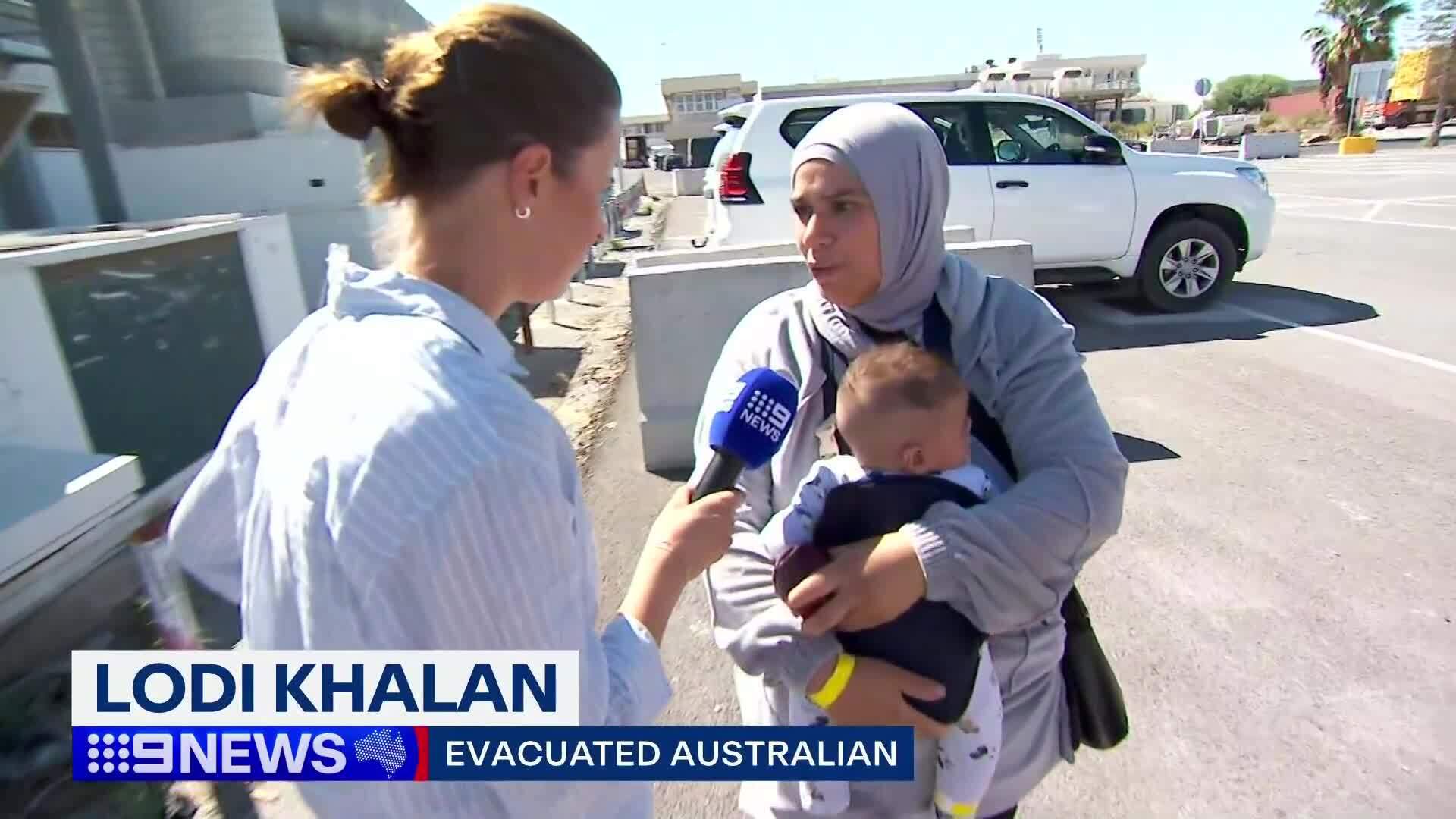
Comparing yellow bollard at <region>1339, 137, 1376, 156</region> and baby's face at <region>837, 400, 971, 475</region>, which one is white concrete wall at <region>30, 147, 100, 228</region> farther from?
yellow bollard at <region>1339, 137, 1376, 156</region>

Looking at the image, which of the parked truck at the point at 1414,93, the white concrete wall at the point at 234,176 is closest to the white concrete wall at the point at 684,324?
the white concrete wall at the point at 234,176

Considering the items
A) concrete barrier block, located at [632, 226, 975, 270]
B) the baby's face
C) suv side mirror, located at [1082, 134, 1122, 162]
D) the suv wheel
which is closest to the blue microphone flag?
the baby's face

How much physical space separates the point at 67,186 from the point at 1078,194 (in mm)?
10045

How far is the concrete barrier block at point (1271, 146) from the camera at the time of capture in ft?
111

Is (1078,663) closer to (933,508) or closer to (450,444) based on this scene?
(933,508)

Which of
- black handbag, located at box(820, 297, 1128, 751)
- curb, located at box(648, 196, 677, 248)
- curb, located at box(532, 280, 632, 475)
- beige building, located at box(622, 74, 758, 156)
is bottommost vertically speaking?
curb, located at box(532, 280, 632, 475)

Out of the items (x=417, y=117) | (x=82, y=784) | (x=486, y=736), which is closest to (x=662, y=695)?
(x=486, y=736)

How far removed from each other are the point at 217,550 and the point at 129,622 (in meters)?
2.02

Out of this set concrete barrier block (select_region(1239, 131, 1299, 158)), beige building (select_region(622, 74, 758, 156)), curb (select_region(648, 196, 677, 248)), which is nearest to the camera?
curb (select_region(648, 196, 677, 248))

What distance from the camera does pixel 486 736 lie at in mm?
1193

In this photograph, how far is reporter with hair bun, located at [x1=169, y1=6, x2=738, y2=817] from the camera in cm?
88

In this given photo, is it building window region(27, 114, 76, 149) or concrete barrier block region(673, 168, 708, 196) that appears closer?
building window region(27, 114, 76, 149)

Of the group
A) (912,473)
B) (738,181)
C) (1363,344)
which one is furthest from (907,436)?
(1363,344)

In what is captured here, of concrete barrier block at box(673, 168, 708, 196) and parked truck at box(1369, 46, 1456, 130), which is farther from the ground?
parked truck at box(1369, 46, 1456, 130)
